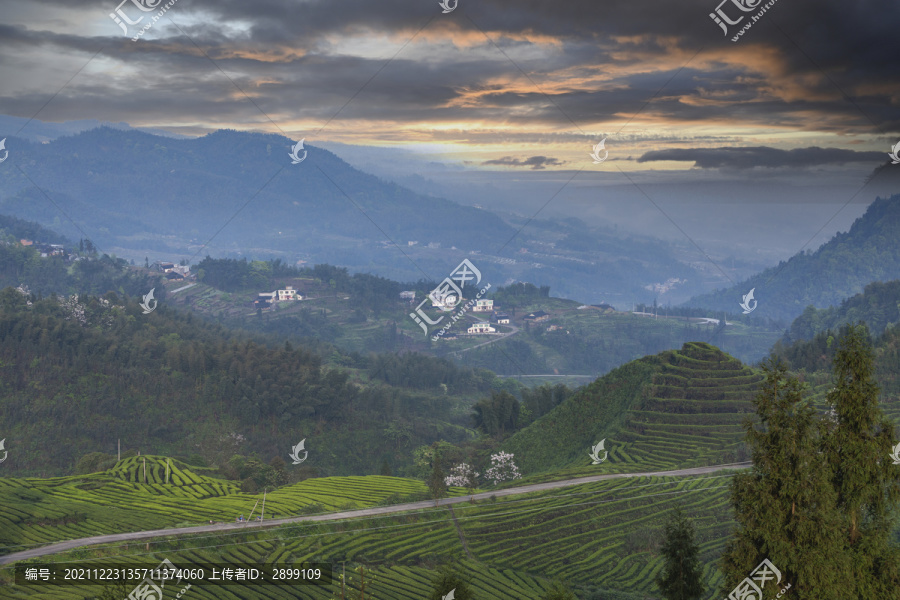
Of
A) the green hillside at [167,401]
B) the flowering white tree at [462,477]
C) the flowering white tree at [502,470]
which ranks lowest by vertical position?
the green hillside at [167,401]

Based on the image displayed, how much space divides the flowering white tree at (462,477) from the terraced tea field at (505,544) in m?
4.56

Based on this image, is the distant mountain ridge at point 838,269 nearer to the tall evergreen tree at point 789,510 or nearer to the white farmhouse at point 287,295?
the white farmhouse at point 287,295

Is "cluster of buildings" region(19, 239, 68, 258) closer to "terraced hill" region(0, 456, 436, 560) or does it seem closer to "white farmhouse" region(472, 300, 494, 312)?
"white farmhouse" region(472, 300, 494, 312)

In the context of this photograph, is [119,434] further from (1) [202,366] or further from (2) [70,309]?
(2) [70,309]

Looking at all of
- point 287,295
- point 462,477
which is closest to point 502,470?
point 462,477

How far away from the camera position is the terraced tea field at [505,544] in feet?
77.6

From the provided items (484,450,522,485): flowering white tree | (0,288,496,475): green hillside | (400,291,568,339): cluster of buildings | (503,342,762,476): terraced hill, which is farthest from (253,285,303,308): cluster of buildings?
(484,450,522,485): flowering white tree

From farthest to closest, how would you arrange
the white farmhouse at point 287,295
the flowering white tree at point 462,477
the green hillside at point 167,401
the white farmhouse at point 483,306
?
1. the white farmhouse at point 483,306
2. the white farmhouse at point 287,295
3. the green hillside at point 167,401
4. the flowering white tree at point 462,477

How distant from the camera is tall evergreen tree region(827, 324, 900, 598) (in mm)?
11891

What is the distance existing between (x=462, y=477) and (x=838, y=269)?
123220 mm

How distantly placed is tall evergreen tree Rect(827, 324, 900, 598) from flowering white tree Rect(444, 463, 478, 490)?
75.0 ft

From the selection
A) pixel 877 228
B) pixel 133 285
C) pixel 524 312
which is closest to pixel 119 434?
pixel 133 285

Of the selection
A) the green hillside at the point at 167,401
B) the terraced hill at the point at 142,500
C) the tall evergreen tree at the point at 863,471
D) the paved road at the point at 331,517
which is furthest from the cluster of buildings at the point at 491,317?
the tall evergreen tree at the point at 863,471

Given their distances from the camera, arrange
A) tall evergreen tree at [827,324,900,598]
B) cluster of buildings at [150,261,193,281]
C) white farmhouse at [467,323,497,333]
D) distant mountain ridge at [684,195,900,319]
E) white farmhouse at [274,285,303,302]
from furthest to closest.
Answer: distant mountain ridge at [684,195,900,319] < cluster of buildings at [150,261,193,281] < white farmhouse at [274,285,303,302] < white farmhouse at [467,323,497,333] < tall evergreen tree at [827,324,900,598]
